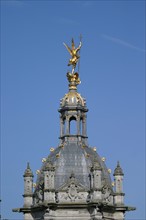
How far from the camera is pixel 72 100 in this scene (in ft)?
312

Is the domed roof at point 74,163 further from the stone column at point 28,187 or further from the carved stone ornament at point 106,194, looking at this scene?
the stone column at point 28,187

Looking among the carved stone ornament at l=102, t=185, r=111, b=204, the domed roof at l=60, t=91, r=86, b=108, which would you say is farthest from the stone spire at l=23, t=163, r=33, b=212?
the domed roof at l=60, t=91, r=86, b=108

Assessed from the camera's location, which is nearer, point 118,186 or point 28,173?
point 28,173

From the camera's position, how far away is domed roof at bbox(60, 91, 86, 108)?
94875 millimetres

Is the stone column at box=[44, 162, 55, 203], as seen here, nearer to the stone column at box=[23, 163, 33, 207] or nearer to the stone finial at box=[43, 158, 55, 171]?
the stone finial at box=[43, 158, 55, 171]

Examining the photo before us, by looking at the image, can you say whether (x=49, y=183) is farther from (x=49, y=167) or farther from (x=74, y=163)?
(x=74, y=163)

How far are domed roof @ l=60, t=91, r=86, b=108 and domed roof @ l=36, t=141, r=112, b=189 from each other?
4.07 meters

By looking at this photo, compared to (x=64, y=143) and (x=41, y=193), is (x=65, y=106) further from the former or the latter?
(x=41, y=193)

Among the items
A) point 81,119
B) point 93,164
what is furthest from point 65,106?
point 93,164

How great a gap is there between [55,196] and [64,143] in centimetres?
695

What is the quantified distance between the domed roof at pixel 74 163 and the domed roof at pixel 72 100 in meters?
4.07

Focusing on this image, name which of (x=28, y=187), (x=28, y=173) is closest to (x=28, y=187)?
(x=28, y=187)

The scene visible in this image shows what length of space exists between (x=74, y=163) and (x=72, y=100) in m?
7.23

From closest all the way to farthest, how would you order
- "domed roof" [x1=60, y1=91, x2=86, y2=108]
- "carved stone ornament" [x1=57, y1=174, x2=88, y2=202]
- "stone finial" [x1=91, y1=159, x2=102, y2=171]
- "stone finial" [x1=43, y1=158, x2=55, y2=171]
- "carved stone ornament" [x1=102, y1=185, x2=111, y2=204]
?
"carved stone ornament" [x1=57, y1=174, x2=88, y2=202] < "stone finial" [x1=91, y1=159, x2=102, y2=171] < "stone finial" [x1=43, y1=158, x2=55, y2=171] < "carved stone ornament" [x1=102, y1=185, x2=111, y2=204] < "domed roof" [x1=60, y1=91, x2=86, y2=108]
